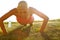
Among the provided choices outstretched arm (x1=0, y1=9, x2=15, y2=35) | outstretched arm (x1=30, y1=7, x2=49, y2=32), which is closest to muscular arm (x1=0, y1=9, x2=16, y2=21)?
outstretched arm (x1=0, y1=9, x2=15, y2=35)

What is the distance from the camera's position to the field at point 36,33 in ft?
4.06

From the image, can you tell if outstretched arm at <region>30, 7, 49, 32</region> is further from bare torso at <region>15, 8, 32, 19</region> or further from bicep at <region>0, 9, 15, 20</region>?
bicep at <region>0, 9, 15, 20</region>

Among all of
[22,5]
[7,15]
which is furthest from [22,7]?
[7,15]

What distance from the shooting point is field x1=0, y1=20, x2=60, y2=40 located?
124 cm

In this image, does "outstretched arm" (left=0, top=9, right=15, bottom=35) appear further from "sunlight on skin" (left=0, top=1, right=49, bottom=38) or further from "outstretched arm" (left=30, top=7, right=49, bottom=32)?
"outstretched arm" (left=30, top=7, right=49, bottom=32)

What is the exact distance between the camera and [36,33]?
4.10 ft

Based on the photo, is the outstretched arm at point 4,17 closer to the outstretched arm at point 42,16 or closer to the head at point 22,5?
the head at point 22,5

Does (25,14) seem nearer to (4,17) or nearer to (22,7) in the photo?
(22,7)


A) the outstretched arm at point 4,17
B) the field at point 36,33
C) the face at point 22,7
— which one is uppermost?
the face at point 22,7

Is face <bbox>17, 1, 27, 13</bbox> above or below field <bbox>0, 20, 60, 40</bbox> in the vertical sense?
above

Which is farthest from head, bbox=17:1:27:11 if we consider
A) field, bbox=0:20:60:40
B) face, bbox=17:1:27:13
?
field, bbox=0:20:60:40

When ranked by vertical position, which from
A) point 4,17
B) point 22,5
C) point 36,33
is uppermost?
point 22,5

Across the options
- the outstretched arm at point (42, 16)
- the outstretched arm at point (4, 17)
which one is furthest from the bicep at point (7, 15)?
the outstretched arm at point (42, 16)

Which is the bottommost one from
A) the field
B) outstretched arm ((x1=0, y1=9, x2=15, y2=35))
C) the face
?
the field
